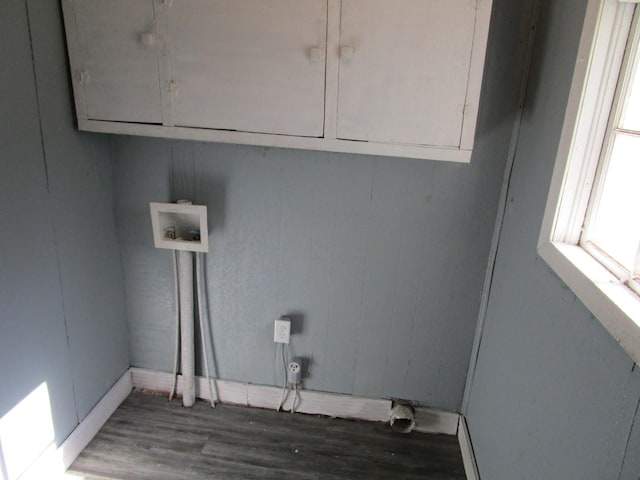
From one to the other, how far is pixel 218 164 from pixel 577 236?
132cm

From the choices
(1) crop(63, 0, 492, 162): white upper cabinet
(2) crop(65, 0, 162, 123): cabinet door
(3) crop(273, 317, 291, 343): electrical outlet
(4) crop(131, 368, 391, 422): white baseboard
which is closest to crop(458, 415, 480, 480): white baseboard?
(4) crop(131, 368, 391, 422): white baseboard

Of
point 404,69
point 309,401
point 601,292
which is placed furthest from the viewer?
point 309,401

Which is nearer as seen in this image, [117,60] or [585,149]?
[585,149]

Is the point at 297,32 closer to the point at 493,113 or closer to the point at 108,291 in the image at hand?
the point at 493,113

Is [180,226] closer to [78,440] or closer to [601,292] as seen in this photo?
[78,440]

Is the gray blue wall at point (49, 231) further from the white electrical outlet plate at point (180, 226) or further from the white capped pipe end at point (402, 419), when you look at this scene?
the white capped pipe end at point (402, 419)

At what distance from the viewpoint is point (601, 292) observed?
928mm

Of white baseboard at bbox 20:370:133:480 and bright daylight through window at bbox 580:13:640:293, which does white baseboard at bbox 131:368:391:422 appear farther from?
bright daylight through window at bbox 580:13:640:293

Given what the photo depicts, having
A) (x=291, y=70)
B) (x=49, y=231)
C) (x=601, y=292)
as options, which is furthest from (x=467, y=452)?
(x=49, y=231)

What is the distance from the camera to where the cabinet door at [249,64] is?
1.38m

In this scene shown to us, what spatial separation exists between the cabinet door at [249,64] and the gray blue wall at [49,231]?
43cm

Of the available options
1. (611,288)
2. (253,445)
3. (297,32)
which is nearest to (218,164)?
(297,32)

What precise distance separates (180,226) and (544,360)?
1453 mm

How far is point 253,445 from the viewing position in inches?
75.0
